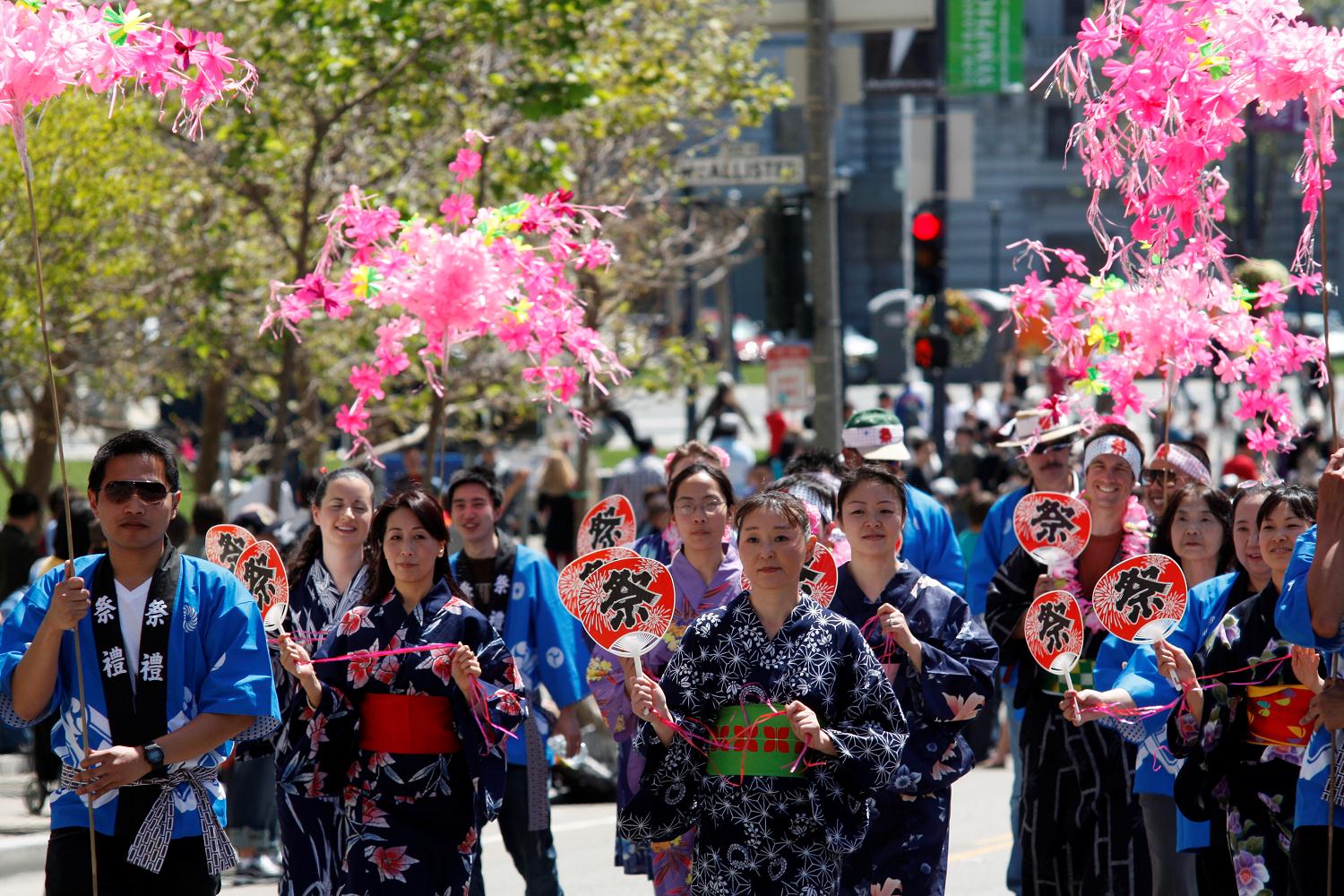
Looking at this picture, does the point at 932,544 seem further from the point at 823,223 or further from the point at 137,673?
the point at 823,223

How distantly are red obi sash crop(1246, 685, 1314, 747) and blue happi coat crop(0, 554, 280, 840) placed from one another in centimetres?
250

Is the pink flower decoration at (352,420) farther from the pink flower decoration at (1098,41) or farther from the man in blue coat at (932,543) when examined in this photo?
the pink flower decoration at (1098,41)

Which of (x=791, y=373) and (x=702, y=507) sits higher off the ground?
(x=791, y=373)

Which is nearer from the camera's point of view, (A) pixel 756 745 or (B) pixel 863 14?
(A) pixel 756 745

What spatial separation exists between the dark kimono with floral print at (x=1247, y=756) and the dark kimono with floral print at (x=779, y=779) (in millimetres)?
875

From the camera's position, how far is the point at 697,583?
634cm

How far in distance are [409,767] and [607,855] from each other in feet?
10.9


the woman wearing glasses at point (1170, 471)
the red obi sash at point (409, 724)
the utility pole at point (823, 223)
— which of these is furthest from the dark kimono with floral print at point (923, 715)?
the utility pole at point (823, 223)

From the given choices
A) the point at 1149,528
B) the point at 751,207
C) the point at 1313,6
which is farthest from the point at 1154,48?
the point at 1313,6

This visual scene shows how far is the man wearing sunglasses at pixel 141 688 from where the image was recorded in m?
4.51

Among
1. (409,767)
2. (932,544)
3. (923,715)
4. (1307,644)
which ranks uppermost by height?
(932,544)

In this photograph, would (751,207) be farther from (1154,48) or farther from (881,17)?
(1154,48)

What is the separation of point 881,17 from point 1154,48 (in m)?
6.45

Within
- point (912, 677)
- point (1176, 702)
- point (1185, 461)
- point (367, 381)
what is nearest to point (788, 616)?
point (912, 677)
